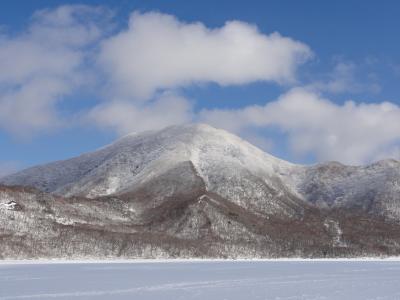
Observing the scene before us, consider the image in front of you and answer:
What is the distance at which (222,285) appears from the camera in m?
95.8

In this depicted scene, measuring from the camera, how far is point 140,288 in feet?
292

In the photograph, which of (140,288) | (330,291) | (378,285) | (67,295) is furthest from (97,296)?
(378,285)

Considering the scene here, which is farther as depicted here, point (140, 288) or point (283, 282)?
point (283, 282)

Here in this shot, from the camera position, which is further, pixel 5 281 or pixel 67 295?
pixel 5 281

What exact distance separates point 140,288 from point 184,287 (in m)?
6.32

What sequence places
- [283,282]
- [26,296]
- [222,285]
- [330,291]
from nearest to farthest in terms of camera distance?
[26,296] < [330,291] < [222,285] < [283,282]

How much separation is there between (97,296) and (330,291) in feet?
104

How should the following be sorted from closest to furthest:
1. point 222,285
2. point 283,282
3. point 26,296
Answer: point 26,296 → point 222,285 → point 283,282

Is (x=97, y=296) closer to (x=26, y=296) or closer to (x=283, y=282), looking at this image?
(x=26, y=296)

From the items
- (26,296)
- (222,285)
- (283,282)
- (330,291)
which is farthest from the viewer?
(283,282)

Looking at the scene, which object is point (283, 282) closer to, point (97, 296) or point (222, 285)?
point (222, 285)

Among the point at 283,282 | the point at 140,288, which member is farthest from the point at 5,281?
the point at 283,282

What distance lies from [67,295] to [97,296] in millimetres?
3765

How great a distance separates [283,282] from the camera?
340ft
